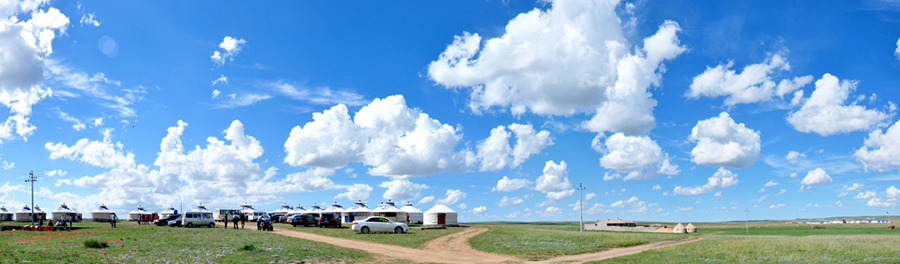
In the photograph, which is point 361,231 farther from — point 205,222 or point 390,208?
point 390,208

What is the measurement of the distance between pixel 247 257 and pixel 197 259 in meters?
2.19

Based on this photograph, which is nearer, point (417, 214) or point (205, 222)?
point (205, 222)

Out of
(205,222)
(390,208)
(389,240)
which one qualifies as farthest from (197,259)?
(390,208)

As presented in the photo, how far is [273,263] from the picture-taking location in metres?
22.3

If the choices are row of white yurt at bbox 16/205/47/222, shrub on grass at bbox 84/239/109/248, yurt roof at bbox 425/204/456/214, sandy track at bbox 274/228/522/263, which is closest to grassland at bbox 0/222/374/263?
shrub on grass at bbox 84/239/109/248

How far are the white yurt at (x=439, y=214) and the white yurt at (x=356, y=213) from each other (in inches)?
423

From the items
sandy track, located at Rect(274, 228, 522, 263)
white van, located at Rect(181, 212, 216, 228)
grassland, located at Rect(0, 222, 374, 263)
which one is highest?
grassland, located at Rect(0, 222, 374, 263)

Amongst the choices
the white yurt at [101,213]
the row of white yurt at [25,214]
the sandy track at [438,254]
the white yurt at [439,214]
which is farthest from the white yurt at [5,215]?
the sandy track at [438,254]

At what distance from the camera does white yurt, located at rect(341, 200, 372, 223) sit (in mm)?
81000

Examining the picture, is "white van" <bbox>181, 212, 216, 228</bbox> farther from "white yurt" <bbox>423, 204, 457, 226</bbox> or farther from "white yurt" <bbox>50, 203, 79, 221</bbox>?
"white yurt" <bbox>50, 203, 79, 221</bbox>

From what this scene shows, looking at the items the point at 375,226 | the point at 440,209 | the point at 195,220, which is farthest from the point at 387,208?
the point at 375,226

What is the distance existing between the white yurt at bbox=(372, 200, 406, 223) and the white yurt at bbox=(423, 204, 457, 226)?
3.79 m

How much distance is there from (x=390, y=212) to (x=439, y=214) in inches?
328

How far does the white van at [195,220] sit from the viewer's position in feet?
181
